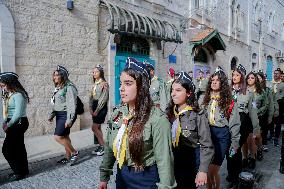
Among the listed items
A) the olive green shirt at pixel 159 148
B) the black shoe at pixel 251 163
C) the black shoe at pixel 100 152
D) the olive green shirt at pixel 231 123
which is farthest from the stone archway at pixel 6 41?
the olive green shirt at pixel 159 148

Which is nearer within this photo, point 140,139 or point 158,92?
point 140,139

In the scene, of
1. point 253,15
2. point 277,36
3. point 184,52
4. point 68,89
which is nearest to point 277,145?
point 68,89

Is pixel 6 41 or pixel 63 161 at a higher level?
pixel 6 41

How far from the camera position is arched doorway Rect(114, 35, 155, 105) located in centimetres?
976

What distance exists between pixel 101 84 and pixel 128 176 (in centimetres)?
392

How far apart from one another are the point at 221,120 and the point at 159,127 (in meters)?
1.86

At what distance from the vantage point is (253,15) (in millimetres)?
21828

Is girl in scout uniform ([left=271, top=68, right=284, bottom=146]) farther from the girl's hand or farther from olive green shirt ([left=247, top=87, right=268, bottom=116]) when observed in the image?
the girl's hand

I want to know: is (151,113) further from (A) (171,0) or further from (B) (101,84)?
(A) (171,0)

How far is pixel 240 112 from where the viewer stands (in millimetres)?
4496

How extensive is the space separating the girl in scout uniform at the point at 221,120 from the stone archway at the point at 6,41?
5078mm

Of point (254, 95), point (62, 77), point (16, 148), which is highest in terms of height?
point (62, 77)

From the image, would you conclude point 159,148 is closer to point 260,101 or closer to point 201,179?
point 201,179

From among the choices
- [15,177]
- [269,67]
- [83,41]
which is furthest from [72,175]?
[269,67]
